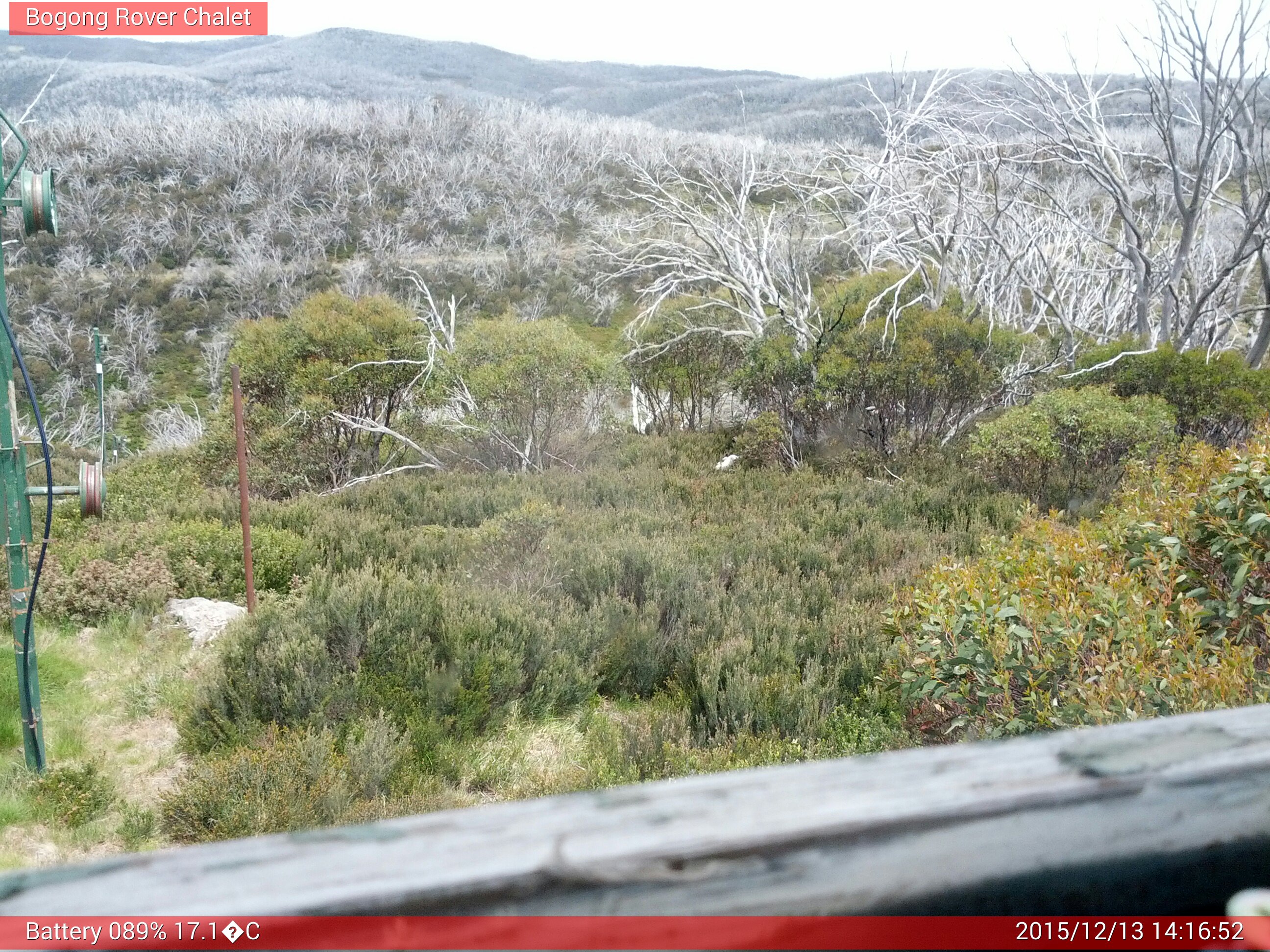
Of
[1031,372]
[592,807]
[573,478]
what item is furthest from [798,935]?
[1031,372]

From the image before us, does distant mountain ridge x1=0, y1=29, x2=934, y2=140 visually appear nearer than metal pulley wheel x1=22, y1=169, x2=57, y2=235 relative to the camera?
No

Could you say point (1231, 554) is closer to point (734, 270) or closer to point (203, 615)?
point (203, 615)

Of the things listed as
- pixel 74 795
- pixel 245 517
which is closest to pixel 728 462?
pixel 245 517

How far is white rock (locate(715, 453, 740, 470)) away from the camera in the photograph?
33.5ft

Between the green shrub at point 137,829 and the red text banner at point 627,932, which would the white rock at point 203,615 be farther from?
the red text banner at point 627,932

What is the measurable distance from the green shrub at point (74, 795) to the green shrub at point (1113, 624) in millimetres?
3429

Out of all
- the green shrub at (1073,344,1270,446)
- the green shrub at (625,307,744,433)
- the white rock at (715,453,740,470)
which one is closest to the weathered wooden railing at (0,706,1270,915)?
the green shrub at (1073,344,1270,446)

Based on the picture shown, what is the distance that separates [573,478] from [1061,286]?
9.50 metres

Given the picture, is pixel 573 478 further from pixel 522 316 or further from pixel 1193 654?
pixel 522 316

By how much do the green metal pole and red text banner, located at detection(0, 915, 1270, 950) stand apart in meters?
3.90

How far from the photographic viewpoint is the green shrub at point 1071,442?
25.5 ft

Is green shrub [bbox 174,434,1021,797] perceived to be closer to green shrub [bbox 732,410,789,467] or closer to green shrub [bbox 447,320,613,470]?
green shrub [bbox 732,410,789,467]

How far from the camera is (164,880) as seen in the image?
55 centimetres

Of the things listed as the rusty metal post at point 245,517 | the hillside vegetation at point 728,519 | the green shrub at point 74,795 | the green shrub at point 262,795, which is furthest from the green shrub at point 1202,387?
the green shrub at point 74,795
